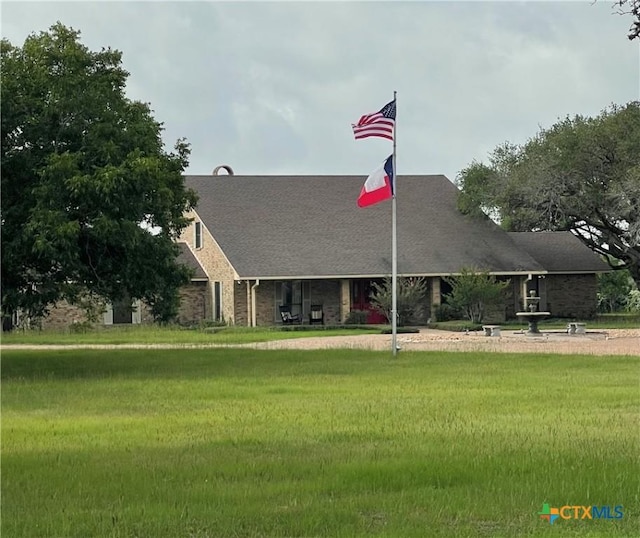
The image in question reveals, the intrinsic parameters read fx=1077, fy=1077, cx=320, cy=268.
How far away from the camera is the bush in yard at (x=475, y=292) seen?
42.2m

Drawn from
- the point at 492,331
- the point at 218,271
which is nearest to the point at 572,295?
the point at 492,331

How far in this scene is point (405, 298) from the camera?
42.3 metres

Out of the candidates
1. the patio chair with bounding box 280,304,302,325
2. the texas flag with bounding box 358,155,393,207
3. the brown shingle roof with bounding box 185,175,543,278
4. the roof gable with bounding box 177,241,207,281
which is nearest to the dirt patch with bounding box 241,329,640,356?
the texas flag with bounding box 358,155,393,207

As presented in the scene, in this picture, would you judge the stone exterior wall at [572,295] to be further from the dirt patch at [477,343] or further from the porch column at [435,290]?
the dirt patch at [477,343]

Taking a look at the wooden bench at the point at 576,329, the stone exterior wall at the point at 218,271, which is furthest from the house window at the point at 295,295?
the wooden bench at the point at 576,329

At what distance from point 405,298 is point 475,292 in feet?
9.07

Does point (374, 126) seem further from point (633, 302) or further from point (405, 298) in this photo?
point (633, 302)

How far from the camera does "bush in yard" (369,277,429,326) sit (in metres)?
42.1

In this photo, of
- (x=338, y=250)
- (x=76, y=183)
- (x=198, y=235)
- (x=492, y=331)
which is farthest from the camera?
(x=198, y=235)

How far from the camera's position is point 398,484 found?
30.1ft

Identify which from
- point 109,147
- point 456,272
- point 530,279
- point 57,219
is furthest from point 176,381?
point 530,279

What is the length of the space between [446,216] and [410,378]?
29.5 meters

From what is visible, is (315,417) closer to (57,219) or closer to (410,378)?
(410,378)

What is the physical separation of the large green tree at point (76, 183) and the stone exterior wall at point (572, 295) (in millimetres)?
27970
